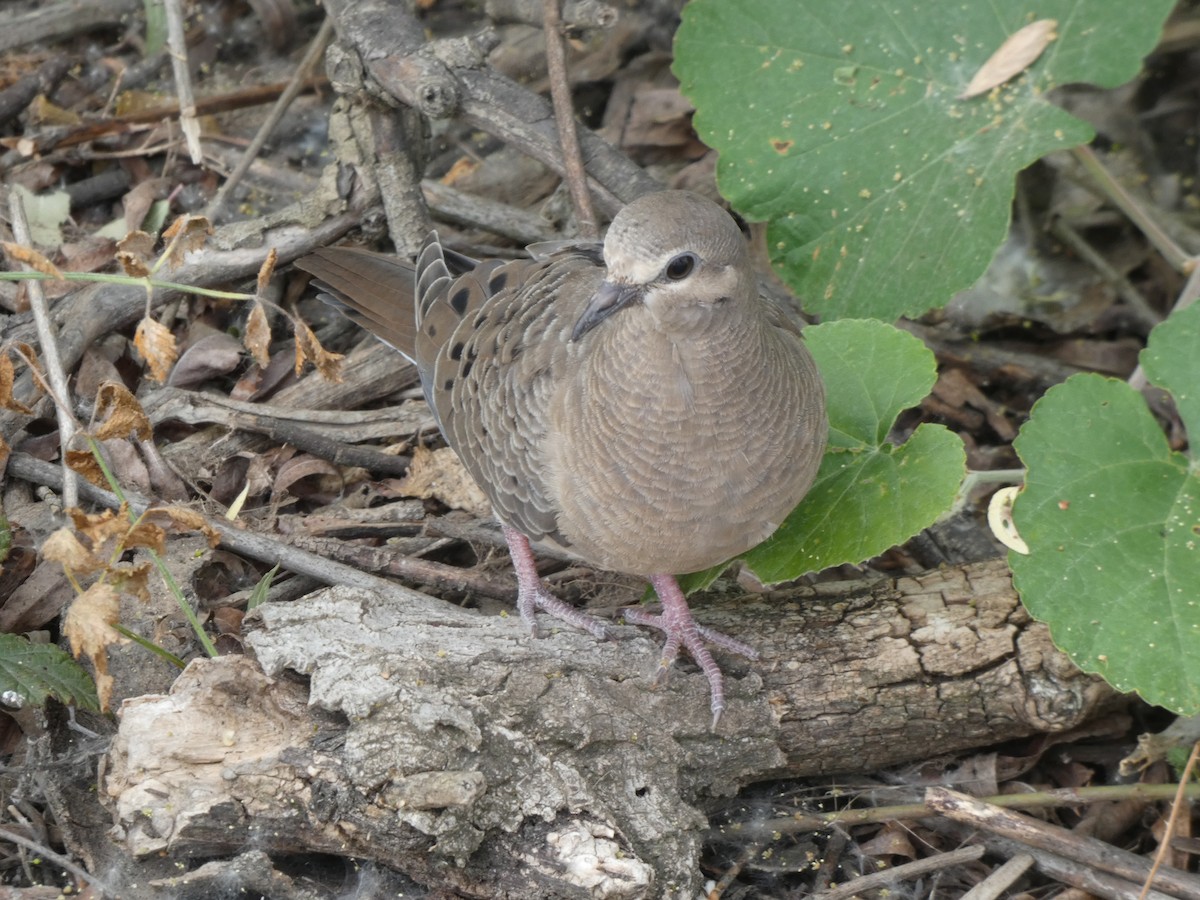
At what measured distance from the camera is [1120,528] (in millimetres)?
3152

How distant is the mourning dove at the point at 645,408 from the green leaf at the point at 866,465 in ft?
0.63

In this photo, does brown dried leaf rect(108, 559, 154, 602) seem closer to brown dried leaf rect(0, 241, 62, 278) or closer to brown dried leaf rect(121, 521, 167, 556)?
brown dried leaf rect(121, 521, 167, 556)

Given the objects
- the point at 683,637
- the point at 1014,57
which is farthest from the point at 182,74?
the point at 1014,57

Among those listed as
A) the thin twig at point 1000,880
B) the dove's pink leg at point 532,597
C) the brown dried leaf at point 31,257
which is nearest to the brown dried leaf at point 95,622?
the brown dried leaf at point 31,257

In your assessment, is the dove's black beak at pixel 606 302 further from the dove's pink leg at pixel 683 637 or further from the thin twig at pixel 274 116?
the thin twig at pixel 274 116

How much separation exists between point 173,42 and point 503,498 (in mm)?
1788

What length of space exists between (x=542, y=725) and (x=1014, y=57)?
8.35ft

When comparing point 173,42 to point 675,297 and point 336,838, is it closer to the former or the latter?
point 675,297

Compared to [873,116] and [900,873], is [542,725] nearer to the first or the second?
[900,873]

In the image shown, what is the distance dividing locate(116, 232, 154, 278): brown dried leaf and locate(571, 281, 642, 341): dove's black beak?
0.99 metres

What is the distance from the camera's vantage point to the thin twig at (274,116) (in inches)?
172

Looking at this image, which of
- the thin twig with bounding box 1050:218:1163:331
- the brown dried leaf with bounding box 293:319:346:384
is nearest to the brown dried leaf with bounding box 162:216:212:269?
the brown dried leaf with bounding box 293:319:346:384

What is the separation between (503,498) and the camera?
3412 mm

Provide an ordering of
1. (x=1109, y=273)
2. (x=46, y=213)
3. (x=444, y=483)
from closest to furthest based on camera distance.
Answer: (x=444, y=483), (x=46, y=213), (x=1109, y=273)
